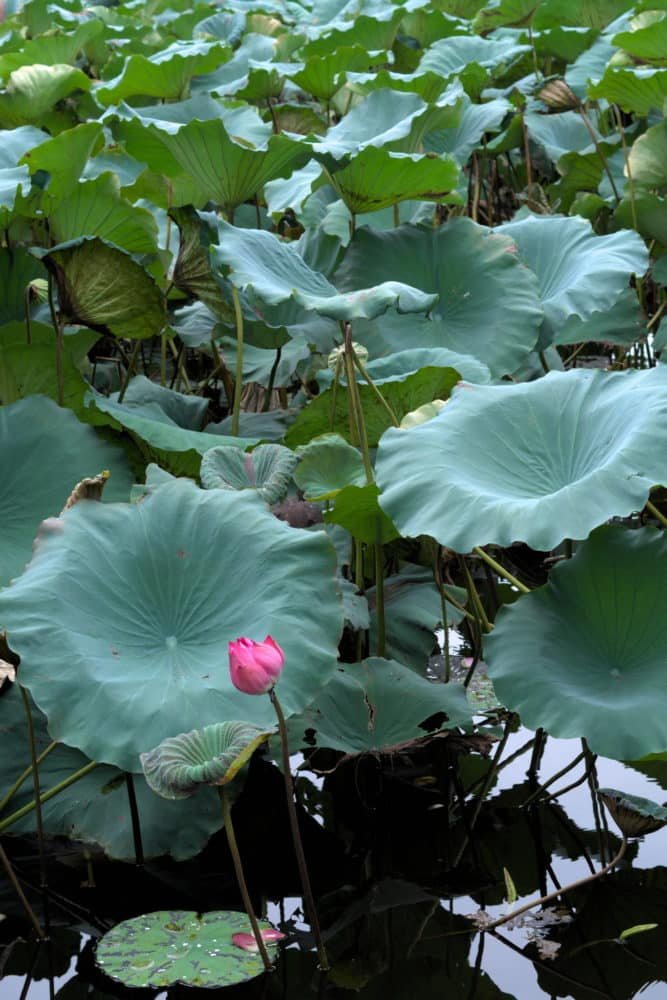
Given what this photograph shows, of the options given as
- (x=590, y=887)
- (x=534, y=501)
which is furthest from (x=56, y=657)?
(x=590, y=887)

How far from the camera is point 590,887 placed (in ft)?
4.67

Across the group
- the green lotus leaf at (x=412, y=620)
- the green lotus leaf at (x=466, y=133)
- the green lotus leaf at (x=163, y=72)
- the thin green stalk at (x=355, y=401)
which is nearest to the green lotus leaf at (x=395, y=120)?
the green lotus leaf at (x=466, y=133)

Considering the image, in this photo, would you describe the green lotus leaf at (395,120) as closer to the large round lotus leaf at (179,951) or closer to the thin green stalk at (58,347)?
the thin green stalk at (58,347)

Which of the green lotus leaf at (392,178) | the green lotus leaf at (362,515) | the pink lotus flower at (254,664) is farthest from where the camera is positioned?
the green lotus leaf at (392,178)

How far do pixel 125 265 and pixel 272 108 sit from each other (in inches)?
51.7

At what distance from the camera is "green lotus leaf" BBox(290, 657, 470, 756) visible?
59.5 inches

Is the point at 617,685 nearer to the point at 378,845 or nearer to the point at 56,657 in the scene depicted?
the point at 378,845

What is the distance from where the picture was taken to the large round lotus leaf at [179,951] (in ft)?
4.21

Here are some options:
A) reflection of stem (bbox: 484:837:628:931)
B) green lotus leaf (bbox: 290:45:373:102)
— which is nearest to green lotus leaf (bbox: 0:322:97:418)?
reflection of stem (bbox: 484:837:628:931)

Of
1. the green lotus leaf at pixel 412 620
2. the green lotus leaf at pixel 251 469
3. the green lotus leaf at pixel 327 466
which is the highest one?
the green lotus leaf at pixel 251 469

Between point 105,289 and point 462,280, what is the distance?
0.55 meters

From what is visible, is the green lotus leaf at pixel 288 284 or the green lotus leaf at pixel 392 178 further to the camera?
the green lotus leaf at pixel 392 178

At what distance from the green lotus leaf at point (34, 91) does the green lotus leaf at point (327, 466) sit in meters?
1.47

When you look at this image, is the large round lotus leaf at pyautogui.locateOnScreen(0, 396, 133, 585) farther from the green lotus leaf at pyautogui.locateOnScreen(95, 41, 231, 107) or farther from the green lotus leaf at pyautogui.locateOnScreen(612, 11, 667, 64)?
the green lotus leaf at pyautogui.locateOnScreen(612, 11, 667, 64)
